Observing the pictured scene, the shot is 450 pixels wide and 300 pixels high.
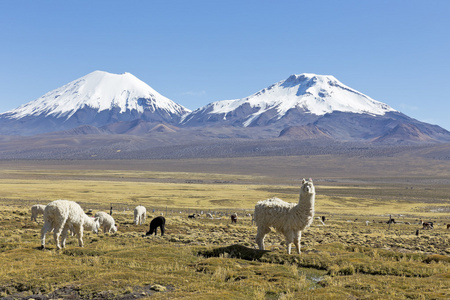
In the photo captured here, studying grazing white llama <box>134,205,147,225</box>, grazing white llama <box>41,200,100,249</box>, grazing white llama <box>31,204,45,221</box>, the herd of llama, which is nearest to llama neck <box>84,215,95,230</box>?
Answer: the herd of llama

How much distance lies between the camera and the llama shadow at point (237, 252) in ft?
55.0

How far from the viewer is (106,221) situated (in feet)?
81.6

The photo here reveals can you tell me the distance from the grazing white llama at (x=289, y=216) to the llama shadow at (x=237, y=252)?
89 centimetres

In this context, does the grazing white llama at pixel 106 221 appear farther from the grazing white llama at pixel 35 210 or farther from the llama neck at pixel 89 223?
the grazing white llama at pixel 35 210

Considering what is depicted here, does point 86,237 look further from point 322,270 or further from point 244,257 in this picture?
point 322,270

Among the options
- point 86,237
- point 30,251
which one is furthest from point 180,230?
point 30,251

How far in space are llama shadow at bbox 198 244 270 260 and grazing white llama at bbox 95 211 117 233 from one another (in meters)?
9.43

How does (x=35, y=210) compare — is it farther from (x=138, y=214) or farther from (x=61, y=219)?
(x=61, y=219)

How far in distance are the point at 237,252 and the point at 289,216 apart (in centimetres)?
259

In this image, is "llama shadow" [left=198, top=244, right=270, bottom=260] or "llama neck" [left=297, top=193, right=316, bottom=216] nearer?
"llama neck" [left=297, top=193, right=316, bottom=216]

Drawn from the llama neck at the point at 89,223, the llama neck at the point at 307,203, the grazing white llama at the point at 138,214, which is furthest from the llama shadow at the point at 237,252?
the grazing white llama at the point at 138,214

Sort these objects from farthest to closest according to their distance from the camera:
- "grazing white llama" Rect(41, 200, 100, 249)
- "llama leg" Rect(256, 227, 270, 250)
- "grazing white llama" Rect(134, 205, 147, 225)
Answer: "grazing white llama" Rect(134, 205, 147, 225) < "llama leg" Rect(256, 227, 270, 250) < "grazing white llama" Rect(41, 200, 100, 249)

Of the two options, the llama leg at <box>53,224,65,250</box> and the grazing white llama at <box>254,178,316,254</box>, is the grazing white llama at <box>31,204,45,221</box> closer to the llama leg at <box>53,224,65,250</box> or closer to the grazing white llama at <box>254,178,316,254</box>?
the llama leg at <box>53,224,65,250</box>

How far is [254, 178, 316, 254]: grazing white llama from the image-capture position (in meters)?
16.6
